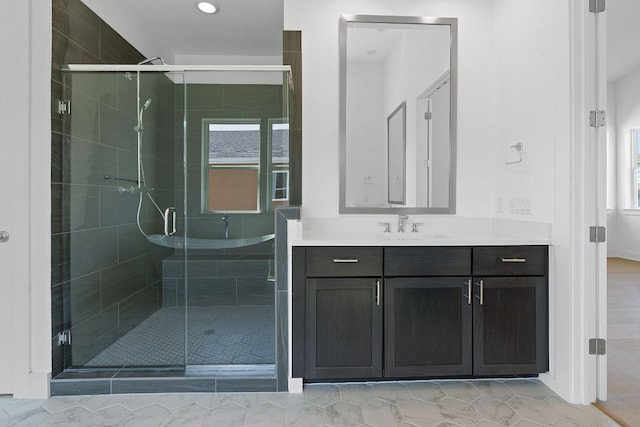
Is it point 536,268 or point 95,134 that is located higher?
point 95,134

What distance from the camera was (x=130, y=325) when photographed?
272 cm

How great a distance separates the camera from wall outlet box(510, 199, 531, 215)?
2.29m

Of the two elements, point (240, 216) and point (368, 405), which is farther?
point (240, 216)

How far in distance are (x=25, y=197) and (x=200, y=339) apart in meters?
1.36

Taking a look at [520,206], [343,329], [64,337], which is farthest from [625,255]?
[64,337]

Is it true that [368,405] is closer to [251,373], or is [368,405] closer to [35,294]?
[251,373]

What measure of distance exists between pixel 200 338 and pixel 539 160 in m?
2.52

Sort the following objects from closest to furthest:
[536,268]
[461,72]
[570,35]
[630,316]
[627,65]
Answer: [570,35] → [536,268] → [461,72] → [630,316] → [627,65]

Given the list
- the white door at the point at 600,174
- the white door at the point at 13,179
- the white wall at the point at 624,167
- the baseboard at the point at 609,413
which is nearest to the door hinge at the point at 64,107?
the white door at the point at 13,179

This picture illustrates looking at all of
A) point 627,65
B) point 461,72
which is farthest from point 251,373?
point 627,65

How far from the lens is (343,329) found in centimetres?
204

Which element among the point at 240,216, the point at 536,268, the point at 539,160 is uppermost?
the point at 539,160

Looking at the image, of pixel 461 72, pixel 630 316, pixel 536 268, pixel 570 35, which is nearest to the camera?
pixel 570 35

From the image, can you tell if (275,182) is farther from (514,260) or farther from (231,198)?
(514,260)
